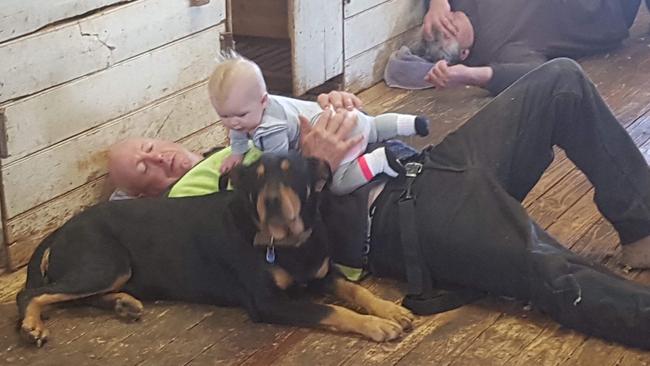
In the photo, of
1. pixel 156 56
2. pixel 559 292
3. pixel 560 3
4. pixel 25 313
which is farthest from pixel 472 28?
pixel 25 313

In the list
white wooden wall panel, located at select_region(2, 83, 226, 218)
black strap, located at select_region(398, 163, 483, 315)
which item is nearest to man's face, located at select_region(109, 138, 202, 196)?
white wooden wall panel, located at select_region(2, 83, 226, 218)

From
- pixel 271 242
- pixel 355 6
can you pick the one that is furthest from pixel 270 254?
pixel 355 6

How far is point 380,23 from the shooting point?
3.87 m

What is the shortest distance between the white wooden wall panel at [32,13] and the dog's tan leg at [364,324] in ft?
3.21

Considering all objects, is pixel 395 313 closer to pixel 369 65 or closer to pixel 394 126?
pixel 394 126

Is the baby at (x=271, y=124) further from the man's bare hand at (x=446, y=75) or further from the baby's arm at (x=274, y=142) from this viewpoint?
the man's bare hand at (x=446, y=75)

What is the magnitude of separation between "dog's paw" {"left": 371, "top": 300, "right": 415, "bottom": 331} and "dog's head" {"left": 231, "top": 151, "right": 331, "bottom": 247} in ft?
0.72

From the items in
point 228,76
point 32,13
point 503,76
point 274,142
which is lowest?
point 503,76

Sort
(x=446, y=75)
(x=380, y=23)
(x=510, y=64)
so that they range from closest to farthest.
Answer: (x=446, y=75) < (x=510, y=64) < (x=380, y=23)

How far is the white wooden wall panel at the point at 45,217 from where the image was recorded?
2541 mm

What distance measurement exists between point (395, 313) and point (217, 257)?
1.31ft

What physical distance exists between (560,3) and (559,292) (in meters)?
2.17

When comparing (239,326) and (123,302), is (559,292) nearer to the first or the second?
(239,326)

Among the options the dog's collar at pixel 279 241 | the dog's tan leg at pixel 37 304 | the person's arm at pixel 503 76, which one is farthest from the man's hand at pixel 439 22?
the dog's tan leg at pixel 37 304
